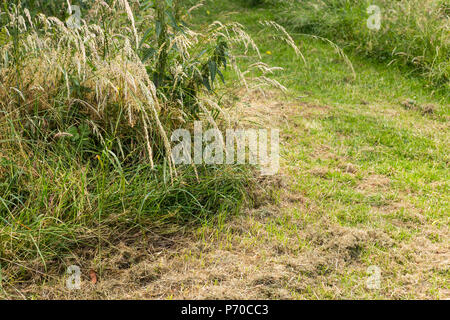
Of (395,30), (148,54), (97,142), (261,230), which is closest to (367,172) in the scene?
(261,230)

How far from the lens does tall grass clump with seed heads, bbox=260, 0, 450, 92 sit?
17.6 ft

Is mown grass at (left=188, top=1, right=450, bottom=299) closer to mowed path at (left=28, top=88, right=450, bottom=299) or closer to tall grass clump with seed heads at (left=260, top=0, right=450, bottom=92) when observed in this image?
mowed path at (left=28, top=88, right=450, bottom=299)

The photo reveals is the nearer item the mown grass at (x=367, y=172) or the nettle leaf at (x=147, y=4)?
the mown grass at (x=367, y=172)

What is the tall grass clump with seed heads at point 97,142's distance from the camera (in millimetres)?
2605

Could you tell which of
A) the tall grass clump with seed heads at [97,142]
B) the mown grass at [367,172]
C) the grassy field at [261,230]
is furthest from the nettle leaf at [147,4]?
the grassy field at [261,230]

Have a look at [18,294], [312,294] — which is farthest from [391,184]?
[18,294]

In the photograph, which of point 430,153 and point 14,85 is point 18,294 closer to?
point 14,85

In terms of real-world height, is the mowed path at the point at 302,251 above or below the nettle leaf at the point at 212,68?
below

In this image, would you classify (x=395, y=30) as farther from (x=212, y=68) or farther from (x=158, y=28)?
(x=158, y=28)

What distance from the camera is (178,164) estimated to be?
10.2 ft

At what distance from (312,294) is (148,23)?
94.7 inches

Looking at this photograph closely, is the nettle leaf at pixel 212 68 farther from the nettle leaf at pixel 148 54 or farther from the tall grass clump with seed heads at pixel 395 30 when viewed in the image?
the tall grass clump with seed heads at pixel 395 30

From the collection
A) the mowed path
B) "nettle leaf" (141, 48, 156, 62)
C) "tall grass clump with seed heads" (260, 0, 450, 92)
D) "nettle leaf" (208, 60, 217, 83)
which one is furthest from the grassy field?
"tall grass clump with seed heads" (260, 0, 450, 92)

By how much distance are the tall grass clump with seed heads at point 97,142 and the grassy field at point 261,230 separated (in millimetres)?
17
